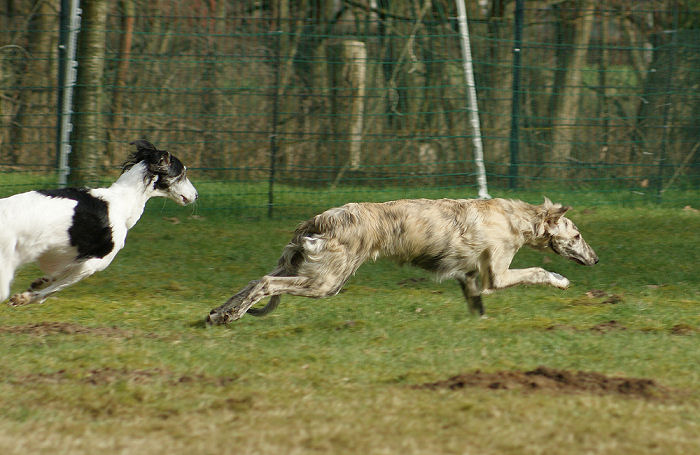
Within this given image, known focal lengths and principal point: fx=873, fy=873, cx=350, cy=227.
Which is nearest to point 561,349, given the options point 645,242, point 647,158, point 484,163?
point 645,242

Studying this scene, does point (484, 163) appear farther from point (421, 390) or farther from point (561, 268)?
point (421, 390)

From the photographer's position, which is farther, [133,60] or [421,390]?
[133,60]

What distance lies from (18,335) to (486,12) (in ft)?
A: 35.0

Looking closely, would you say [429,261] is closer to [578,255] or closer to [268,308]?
[268,308]

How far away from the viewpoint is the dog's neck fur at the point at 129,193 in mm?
6676

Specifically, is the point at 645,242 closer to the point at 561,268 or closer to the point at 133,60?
the point at 561,268

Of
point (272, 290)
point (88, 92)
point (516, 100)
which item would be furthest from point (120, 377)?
point (516, 100)

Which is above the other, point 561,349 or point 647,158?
point 647,158

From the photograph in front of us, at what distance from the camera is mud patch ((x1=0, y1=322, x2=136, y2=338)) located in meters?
6.13

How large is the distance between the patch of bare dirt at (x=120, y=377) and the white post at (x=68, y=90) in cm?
632

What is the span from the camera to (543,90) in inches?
495

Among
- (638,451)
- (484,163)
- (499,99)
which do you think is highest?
(499,99)

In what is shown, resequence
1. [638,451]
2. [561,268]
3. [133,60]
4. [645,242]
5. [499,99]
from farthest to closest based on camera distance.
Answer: [499,99] < [133,60] < [645,242] < [561,268] < [638,451]

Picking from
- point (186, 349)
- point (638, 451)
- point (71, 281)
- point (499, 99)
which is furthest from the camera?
point (499, 99)
